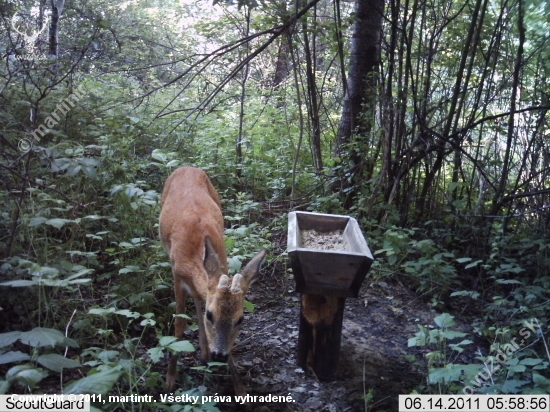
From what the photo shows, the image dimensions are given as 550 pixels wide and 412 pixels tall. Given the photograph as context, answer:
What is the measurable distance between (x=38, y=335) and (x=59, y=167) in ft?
4.76

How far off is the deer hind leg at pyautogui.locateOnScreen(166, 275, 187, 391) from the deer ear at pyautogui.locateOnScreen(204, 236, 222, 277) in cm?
47

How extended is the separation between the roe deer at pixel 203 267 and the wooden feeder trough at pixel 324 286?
0.34 meters

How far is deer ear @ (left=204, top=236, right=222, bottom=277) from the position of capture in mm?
3674

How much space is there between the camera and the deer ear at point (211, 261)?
3.67 m

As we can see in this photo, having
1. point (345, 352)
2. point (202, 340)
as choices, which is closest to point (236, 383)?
point (202, 340)

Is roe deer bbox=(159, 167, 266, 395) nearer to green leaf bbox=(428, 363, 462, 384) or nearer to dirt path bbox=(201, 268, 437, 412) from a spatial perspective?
dirt path bbox=(201, 268, 437, 412)

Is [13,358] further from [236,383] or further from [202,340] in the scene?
[202,340]

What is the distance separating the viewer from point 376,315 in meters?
5.05

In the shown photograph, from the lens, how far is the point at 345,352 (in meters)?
4.32

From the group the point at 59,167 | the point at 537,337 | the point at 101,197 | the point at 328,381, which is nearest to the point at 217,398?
the point at 328,381

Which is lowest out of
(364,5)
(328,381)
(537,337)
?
(328,381)

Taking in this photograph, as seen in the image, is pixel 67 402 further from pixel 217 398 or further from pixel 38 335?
pixel 217 398

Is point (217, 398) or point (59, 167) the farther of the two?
point (59, 167)

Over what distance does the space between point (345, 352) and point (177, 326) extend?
1313 mm
